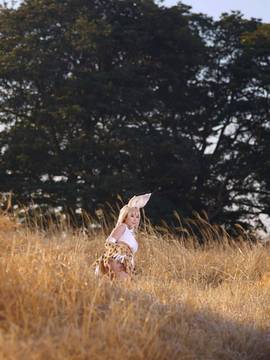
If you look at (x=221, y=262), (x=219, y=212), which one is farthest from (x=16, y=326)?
(x=219, y=212)

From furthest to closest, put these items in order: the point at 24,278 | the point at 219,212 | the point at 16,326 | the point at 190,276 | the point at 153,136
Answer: the point at 219,212 < the point at 153,136 < the point at 190,276 < the point at 24,278 < the point at 16,326

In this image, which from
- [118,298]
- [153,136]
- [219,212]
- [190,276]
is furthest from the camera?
[219,212]

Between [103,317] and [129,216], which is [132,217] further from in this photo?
[103,317]

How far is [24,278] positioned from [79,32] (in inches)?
607

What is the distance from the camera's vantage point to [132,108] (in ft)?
65.9

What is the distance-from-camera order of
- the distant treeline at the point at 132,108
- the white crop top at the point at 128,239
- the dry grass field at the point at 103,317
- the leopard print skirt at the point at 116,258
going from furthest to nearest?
the distant treeline at the point at 132,108 → the white crop top at the point at 128,239 → the leopard print skirt at the point at 116,258 → the dry grass field at the point at 103,317

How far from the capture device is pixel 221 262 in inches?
445

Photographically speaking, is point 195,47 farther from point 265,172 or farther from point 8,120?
point 8,120

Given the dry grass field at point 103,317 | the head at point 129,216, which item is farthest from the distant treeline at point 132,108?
the dry grass field at point 103,317

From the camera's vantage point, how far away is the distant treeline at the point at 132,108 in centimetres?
1959

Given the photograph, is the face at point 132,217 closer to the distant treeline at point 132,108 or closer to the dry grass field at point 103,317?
the dry grass field at point 103,317

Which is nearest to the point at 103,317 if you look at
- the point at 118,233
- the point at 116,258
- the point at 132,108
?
the point at 116,258

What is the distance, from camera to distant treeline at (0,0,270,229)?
19594 mm

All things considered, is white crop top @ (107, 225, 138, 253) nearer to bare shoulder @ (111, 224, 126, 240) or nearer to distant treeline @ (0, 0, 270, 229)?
bare shoulder @ (111, 224, 126, 240)
